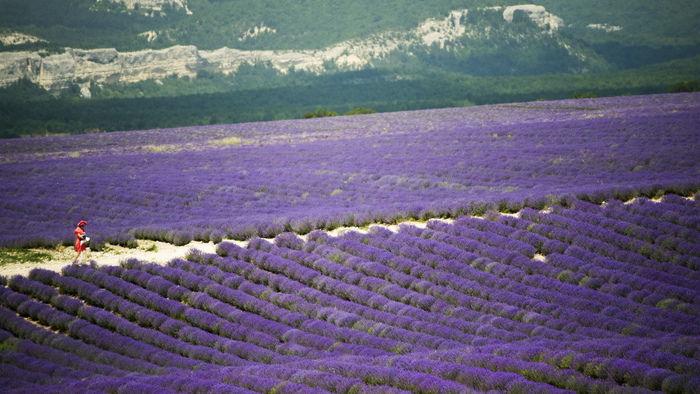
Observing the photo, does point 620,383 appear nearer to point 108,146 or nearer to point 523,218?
point 523,218

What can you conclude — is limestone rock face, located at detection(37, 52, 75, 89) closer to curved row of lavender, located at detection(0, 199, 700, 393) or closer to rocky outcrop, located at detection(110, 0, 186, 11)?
rocky outcrop, located at detection(110, 0, 186, 11)

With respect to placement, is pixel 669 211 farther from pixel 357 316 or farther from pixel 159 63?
pixel 159 63

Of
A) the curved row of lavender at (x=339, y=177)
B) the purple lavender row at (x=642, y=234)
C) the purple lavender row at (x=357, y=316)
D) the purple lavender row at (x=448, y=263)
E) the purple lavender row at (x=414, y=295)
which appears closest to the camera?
the purple lavender row at (x=414, y=295)

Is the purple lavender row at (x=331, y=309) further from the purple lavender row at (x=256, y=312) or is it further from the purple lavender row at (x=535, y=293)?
the purple lavender row at (x=535, y=293)

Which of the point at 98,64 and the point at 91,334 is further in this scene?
the point at 98,64

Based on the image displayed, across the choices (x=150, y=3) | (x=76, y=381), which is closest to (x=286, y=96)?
(x=150, y=3)

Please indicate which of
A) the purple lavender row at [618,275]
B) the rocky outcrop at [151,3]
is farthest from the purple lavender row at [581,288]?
the rocky outcrop at [151,3]

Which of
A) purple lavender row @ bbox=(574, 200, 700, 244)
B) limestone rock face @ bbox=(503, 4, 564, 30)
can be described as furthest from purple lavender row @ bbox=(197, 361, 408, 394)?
limestone rock face @ bbox=(503, 4, 564, 30)
